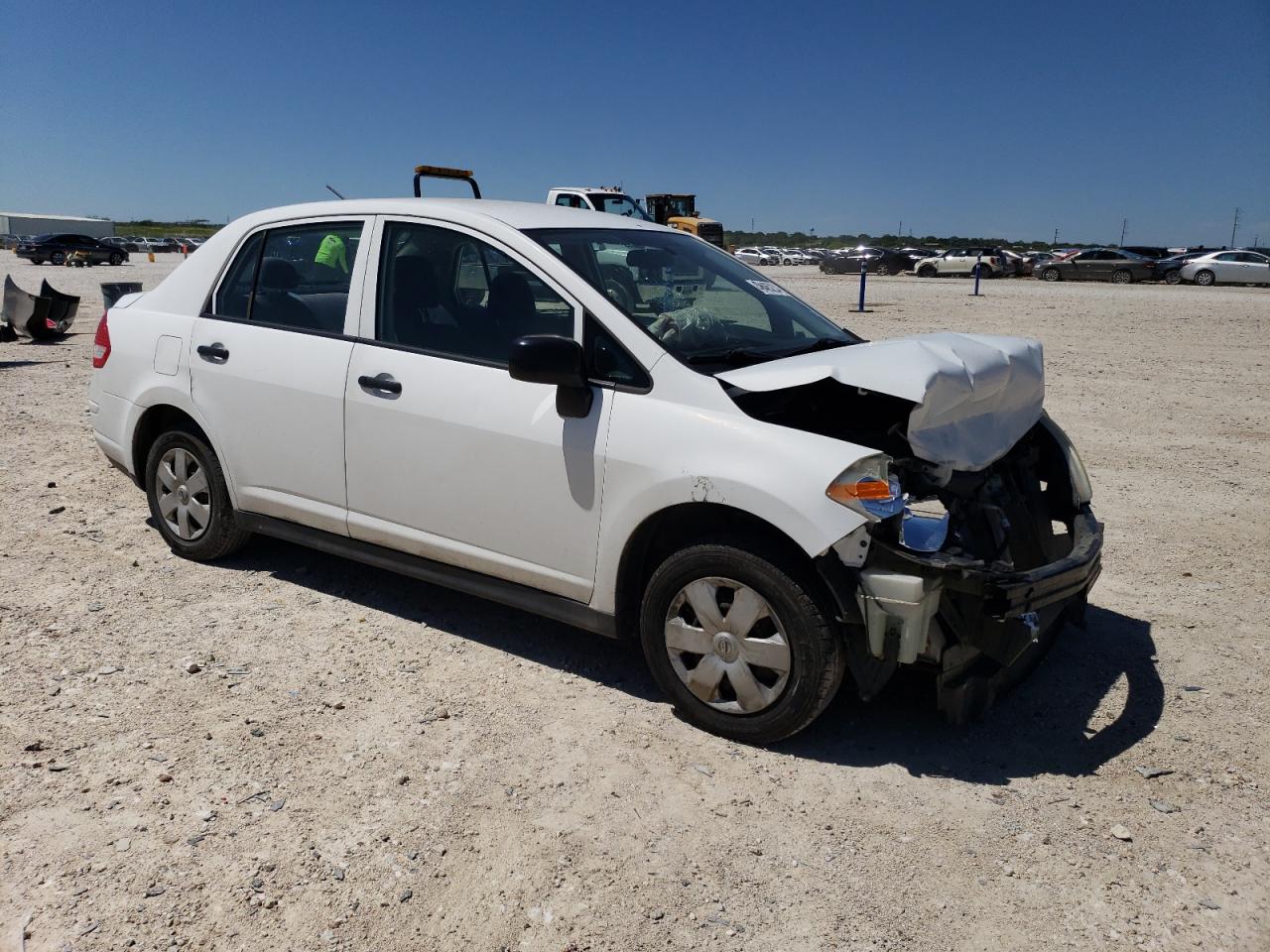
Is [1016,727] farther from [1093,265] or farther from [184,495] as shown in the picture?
[1093,265]

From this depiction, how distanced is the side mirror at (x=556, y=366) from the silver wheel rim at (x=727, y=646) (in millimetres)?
813

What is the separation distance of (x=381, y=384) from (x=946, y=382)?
2.30 m

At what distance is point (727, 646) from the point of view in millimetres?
3533

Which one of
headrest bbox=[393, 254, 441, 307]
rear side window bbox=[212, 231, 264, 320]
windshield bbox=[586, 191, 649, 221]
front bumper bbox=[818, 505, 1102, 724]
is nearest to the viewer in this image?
front bumper bbox=[818, 505, 1102, 724]

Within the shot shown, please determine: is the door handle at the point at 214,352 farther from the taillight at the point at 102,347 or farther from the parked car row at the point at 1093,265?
the parked car row at the point at 1093,265

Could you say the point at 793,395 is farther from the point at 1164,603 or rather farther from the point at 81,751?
the point at 81,751

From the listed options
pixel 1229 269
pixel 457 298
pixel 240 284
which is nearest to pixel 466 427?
pixel 457 298

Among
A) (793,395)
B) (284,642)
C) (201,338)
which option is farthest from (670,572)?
(201,338)

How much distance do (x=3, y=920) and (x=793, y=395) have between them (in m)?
2.96

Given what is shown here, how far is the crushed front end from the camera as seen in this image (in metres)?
3.20

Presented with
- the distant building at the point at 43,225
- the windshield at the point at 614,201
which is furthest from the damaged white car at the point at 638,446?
the distant building at the point at 43,225

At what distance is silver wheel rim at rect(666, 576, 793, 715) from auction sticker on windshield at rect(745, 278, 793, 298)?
1709mm

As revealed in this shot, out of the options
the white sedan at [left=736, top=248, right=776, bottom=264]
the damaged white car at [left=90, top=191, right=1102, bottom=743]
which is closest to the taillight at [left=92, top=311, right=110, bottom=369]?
the damaged white car at [left=90, top=191, right=1102, bottom=743]

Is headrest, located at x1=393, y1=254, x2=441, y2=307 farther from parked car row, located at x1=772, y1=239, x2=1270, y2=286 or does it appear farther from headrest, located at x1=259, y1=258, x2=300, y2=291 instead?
parked car row, located at x1=772, y1=239, x2=1270, y2=286
